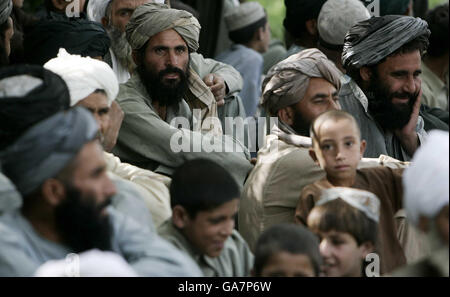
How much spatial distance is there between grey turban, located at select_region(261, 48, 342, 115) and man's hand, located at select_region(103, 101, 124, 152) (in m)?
0.83

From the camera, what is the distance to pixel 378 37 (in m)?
7.62

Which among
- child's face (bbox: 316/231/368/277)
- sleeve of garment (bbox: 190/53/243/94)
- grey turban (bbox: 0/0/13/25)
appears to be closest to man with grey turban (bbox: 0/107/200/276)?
child's face (bbox: 316/231/368/277)

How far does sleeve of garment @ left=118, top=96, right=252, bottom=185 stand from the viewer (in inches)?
276

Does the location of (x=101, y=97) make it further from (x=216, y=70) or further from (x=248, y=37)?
(x=248, y=37)

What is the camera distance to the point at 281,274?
5.25m

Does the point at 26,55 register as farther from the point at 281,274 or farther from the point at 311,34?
the point at 281,274

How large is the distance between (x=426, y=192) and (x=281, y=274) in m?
0.75

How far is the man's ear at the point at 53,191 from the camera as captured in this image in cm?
505

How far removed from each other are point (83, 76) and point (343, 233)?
1.63 meters

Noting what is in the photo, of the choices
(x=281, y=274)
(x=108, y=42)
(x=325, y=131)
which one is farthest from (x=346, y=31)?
(x=281, y=274)

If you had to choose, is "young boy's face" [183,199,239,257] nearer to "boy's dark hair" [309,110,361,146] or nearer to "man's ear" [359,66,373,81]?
"boy's dark hair" [309,110,361,146]

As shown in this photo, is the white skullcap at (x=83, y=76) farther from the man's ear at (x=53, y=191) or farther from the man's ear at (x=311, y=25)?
the man's ear at (x=311, y=25)

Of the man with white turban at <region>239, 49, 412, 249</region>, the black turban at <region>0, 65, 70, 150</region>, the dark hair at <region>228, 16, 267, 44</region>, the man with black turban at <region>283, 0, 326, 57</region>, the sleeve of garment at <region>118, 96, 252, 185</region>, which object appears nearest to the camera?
the black turban at <region>0, 65, 70, 150</region>

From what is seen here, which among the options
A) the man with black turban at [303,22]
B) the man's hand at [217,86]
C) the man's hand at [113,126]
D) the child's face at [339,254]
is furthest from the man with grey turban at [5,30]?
the child's face at [339,254]
